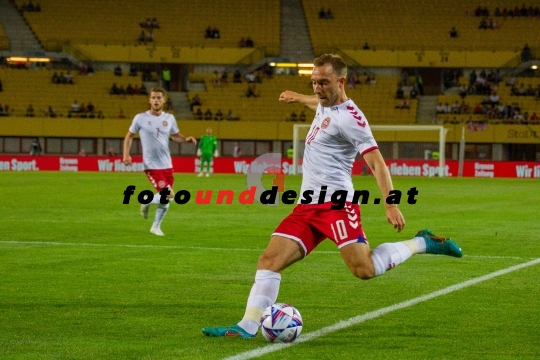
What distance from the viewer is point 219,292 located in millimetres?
9805

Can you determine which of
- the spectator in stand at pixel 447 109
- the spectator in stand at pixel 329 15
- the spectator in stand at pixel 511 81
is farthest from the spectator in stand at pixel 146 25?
the spectator in stand at pixel 511 81

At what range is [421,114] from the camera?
199ft

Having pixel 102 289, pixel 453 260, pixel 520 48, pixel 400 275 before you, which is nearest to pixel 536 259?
pixel 453 260

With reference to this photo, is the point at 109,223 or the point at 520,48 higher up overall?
the point at 520,48

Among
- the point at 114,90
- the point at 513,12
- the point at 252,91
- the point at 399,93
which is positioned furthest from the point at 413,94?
the point at 114,90

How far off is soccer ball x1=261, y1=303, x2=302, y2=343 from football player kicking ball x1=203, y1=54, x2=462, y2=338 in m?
0.16

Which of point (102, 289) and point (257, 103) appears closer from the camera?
point (102, 289)

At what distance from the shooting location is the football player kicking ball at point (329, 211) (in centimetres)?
731

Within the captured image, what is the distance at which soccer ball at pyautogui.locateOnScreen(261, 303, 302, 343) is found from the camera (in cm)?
706

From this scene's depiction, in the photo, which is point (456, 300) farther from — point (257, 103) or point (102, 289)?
A: point (257, 103)

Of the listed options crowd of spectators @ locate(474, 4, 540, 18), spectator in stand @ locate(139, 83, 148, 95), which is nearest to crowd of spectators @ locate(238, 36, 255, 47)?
spectator in stand @ locate(139, 83, 148, 95)

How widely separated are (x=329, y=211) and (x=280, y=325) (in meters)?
0.97

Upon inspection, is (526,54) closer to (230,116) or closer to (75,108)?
(230,116)

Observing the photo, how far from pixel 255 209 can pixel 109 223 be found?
18.9 feet
